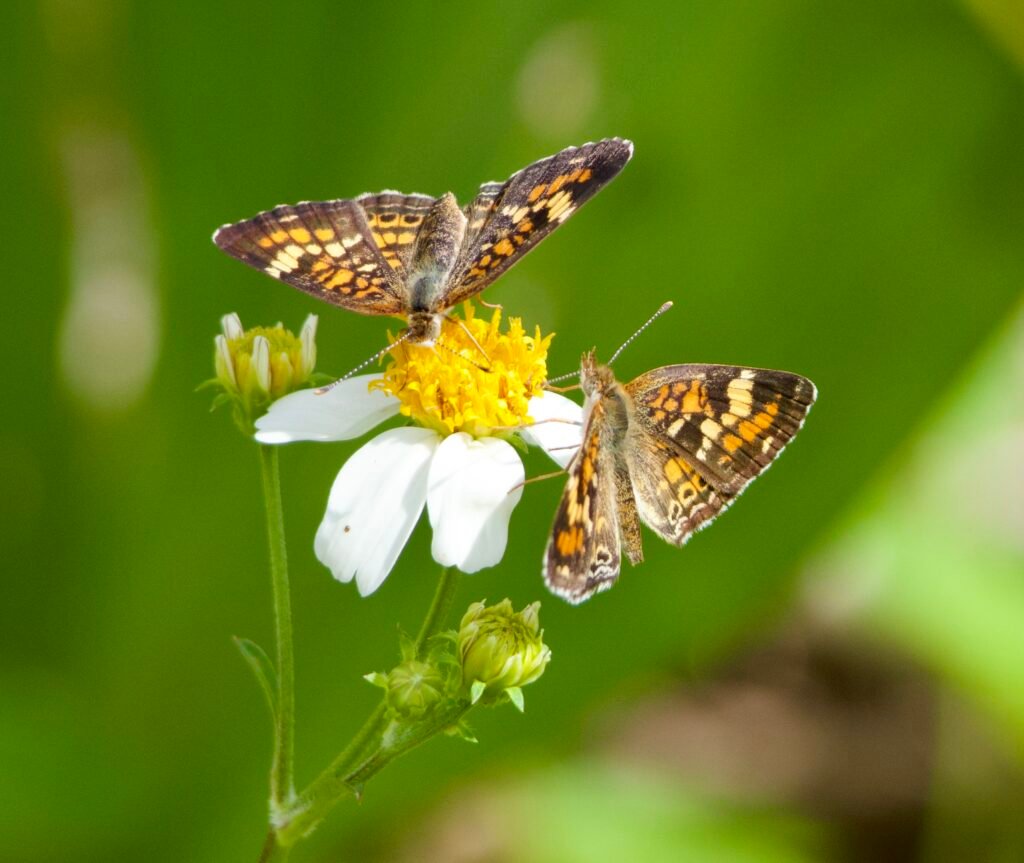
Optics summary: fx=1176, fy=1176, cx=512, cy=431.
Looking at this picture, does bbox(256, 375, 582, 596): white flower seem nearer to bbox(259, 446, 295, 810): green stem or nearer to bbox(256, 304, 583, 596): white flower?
bbox(256, 304, 583, 596): white flower

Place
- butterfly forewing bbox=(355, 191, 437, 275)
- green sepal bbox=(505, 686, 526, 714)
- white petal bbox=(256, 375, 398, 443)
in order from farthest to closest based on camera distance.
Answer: butterfly forewing bbox=(355, 191, 437, 275) < white petal bbox=(256, 375, 398, 443) < green sepal bbox=(505, 686, 526, 714)

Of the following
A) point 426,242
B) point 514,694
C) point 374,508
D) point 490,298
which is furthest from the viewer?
point 490,298

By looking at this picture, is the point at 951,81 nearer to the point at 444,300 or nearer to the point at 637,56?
the point at 637,56

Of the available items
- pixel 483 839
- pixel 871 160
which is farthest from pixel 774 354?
pixel 483 839

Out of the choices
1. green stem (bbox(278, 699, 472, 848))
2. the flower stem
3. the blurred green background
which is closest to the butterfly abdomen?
the flower stem

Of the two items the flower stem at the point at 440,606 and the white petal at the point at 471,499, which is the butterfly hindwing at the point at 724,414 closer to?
the white petal at the point at 471,499

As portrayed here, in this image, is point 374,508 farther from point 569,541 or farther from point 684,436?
point 684,436

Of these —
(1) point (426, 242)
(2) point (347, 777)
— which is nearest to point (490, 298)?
(1) point (426, 242)
